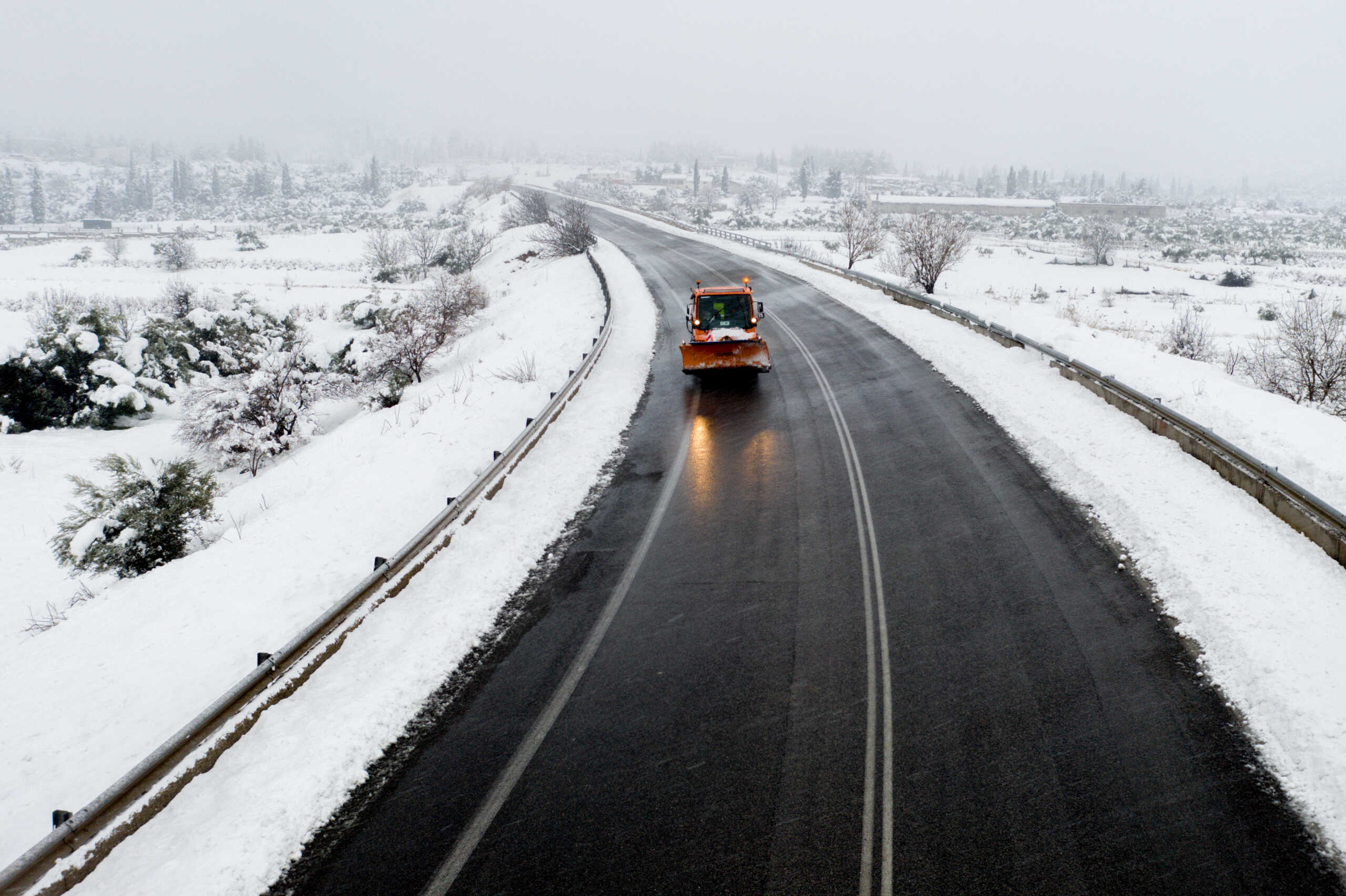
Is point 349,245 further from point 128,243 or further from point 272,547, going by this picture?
point 272,547

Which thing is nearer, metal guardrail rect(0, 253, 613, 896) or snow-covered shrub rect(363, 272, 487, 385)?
metal guardrail rect(0, 253, 613, 896)

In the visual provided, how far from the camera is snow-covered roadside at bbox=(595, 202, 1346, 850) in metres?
6.13

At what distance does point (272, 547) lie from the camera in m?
9.69

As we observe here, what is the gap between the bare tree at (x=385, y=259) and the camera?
6019cm

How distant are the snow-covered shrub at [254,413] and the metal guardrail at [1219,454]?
21.3m

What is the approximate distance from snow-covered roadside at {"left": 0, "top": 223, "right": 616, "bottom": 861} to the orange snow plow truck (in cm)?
420

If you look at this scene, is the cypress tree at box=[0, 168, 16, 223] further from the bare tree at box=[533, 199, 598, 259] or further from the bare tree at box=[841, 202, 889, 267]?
the bare tree at box=[841, 202, 889, 267]

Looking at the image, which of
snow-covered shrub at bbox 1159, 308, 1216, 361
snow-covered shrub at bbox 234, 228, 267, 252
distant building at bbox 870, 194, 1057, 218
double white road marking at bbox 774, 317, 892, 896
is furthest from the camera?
distant building at bbox 870, 194, 1057, 218

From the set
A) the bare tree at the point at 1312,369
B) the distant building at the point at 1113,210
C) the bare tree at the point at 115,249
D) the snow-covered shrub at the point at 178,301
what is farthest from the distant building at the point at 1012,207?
the bare tree at the point at 1312,369

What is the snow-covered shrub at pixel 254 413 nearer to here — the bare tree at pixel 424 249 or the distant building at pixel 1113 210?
the bare tree at pixel 424 249

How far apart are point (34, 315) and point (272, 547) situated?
38351 millimetres

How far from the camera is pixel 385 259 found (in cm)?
6538

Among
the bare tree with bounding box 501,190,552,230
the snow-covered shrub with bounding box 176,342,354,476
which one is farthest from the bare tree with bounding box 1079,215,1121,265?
the snow-covered shrub with bounding box 176,342,354,476

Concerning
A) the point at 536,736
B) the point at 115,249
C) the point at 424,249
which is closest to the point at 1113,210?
the point at 424,249
